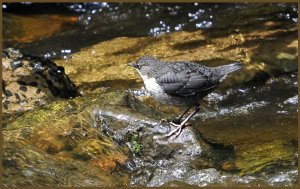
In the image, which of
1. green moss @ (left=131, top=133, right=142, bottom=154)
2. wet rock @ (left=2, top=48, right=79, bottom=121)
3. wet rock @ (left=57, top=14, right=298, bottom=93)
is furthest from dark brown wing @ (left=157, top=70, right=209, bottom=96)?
wet rock @ (left=57, top=14, right=298, bottom=93)

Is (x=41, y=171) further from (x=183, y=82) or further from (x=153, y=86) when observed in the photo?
(x=183, y=82)

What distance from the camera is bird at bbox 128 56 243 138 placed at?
237 inches

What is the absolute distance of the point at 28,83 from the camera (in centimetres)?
728

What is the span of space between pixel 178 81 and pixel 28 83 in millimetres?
2456

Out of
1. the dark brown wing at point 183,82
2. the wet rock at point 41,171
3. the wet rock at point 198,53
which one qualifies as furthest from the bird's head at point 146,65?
the wet rock at point 198,53

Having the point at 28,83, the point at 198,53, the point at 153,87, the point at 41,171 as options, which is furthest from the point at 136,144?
the point at 198,53

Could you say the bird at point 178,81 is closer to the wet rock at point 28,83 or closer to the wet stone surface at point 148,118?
the wet stone surface at point 148,118

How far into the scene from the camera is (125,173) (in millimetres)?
5477

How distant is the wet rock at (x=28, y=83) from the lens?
7.10 m

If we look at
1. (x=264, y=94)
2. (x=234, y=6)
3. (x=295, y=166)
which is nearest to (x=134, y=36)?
(x=234, y=6)

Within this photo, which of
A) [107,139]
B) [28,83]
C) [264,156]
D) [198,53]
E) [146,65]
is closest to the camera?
[264,156]

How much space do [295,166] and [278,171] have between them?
198 millimetres

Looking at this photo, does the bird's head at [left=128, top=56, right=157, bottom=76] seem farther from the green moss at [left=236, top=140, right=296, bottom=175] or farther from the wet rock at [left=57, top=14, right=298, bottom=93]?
the wet rock at [left=57, top=14, right=298, bottom=93]

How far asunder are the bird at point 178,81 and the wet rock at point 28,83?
172 cm
